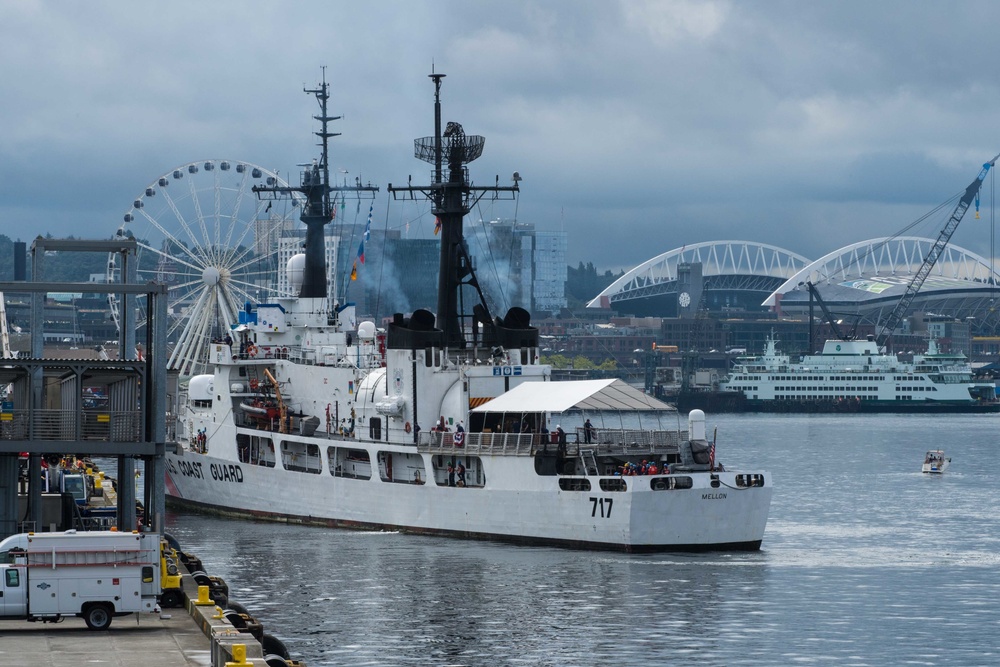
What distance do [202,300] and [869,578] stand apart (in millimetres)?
42055

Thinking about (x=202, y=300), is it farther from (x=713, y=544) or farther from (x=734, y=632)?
(x=734, y=632)

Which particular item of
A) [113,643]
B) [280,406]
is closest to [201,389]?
[280,406]

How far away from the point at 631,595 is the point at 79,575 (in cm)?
1649

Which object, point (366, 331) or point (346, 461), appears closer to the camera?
point (346, 461)

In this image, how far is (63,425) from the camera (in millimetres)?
34406

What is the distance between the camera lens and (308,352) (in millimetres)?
64688

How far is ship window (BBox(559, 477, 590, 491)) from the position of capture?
48750mm

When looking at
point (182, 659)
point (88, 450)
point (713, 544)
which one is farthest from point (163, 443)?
point (713, 544)

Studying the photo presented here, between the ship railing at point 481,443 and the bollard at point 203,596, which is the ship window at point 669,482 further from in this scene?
the bollard at point 203,596

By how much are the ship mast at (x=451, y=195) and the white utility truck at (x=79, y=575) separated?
28.4m

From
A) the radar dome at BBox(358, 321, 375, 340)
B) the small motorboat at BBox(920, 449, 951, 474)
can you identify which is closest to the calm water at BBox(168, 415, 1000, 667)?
the radar dome at BBox(358, 321, 375, 340)

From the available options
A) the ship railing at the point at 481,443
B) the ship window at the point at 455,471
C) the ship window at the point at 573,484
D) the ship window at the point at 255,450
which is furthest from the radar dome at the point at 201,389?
the ship window at the point at 573,484

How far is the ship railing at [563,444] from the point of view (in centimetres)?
5016

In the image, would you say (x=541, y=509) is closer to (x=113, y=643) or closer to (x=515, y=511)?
(x=515, y=511)
